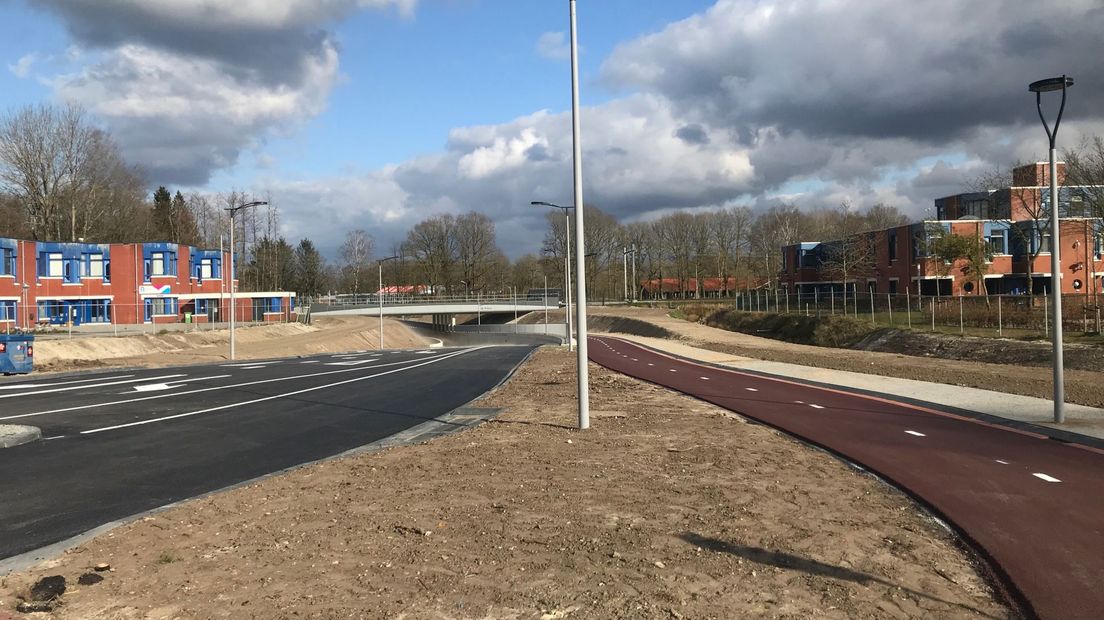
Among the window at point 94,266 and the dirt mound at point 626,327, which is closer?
the window at point 94,266

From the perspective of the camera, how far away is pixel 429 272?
384 ft

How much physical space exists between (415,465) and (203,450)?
421cm

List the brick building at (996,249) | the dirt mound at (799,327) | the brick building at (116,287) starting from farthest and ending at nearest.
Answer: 1. the brick building at (996,249)
2. the brick building at (116,287)
3. the dirt mound at (799,327)

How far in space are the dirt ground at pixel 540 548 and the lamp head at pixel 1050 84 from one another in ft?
24.5

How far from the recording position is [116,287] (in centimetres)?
6072

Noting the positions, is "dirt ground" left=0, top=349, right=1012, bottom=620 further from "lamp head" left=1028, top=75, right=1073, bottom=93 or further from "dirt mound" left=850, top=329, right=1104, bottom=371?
"dirt mound" left=850, top=329, right=1104, bottom=371

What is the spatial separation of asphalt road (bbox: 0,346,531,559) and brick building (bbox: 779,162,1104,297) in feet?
135

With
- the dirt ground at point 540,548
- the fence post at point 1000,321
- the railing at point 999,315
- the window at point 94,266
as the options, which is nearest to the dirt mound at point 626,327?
the railing at point 999,315

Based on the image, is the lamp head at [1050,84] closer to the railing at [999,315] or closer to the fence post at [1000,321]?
the railing at [999,315]

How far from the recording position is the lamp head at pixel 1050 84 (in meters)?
12.1

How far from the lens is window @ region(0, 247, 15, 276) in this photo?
167 ft

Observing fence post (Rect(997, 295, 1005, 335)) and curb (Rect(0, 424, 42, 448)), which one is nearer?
curb (Rect(0, 424, 42, 448))

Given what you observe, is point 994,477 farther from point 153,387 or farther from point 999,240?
point 999,240

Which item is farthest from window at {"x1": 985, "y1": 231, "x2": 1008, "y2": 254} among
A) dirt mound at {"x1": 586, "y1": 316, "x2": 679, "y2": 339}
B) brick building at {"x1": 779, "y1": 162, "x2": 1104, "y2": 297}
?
dirt mound at {"x1": 586, "y1": 316, "x2": 679, "y2": 339}
